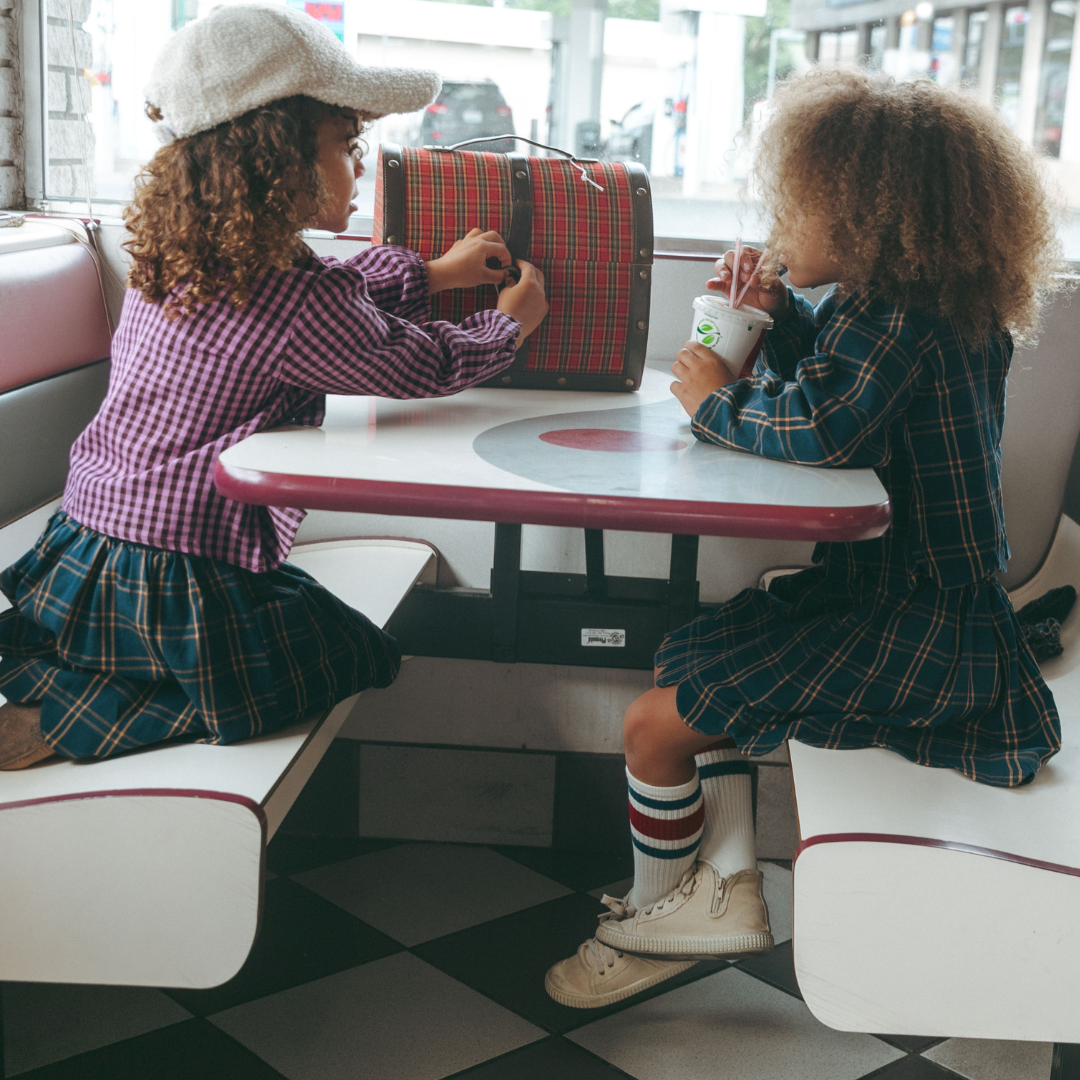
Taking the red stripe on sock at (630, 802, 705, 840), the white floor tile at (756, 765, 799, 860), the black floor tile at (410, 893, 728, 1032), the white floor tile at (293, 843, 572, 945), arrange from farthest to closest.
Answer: the white floor tile at (756, 765, 799, 860) < the white floor tile at (293, 843, 572, 945) < the black floor tile at (410, 893, 728, 1032) < the red stripe on sock at (630, 802, 705, 840)

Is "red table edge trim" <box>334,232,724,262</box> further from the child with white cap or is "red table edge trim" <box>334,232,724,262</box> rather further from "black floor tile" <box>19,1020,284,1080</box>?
"black floor tile" <box>19,1020,284,1080</box>

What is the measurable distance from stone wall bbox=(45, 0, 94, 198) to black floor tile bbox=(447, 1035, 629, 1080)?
5.96ft

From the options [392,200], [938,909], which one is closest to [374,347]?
[392,200]

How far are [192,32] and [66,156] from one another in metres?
1.19

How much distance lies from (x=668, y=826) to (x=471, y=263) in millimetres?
803

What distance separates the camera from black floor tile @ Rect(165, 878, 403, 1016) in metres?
1.59

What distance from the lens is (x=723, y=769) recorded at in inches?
61.8

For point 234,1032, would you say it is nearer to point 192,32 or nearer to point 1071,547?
point 192,32

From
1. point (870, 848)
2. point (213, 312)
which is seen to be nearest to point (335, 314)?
point (213, 312)

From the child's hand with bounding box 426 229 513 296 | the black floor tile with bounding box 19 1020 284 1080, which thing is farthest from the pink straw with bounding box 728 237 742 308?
the black floor tile with bounding box 19 1020 284 1080

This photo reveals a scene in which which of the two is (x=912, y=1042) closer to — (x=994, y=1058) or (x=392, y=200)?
(x=994, y=1058)

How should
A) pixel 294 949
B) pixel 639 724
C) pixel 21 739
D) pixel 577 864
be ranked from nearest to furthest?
pixel 21 739
pixel 639 724
pixel 294 949
pixel 577 864

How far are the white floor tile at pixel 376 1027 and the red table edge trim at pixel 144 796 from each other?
21.7 inches

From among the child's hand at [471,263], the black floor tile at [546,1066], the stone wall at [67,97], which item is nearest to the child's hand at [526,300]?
the child's hand at [471,263]
